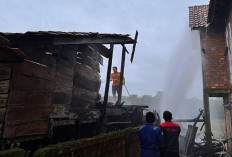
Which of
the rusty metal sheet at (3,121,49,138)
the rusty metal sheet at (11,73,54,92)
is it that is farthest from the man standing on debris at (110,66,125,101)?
the rusty metal sheet at (3,121,49,138)

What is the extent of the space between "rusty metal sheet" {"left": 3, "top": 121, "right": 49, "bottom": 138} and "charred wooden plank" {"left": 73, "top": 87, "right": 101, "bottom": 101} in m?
1.19

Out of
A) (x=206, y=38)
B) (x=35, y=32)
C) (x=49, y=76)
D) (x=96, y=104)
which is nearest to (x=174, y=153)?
(x=96, y=104)

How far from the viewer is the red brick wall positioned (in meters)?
9.09

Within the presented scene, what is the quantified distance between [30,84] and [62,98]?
92 cm

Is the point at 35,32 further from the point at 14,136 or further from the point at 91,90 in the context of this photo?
the point at 91,90

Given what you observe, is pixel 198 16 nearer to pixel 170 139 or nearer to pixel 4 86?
pixel 170 139

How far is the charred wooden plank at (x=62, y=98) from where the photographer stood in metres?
4.19

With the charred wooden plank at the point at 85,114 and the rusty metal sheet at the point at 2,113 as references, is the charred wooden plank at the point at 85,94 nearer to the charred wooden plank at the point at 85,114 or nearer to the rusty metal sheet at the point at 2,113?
the charred wooden plank at the point at 85,114

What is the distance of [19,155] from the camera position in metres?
2.22

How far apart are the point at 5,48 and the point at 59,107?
176 cm

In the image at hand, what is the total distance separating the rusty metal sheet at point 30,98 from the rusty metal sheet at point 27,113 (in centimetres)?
7

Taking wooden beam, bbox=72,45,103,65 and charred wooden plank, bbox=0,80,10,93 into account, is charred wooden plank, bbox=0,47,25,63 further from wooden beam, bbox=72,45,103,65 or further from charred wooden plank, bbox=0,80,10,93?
wooden beam, bbox=72,45,103,65

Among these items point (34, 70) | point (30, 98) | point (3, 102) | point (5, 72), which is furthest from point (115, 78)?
point (3, 102)

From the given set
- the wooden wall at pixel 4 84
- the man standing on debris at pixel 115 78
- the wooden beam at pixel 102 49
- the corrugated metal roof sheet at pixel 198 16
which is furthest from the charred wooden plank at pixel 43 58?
the corrugated metal roof sheet at pixel 198 16
